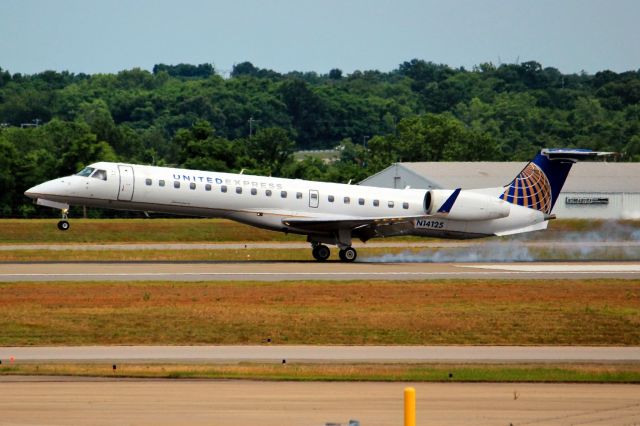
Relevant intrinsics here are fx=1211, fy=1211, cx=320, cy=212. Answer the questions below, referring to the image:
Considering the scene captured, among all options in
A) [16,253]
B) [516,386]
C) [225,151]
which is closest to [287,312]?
[516,386]

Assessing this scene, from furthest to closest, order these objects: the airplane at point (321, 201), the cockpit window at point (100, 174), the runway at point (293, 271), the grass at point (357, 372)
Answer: the airplane at point (321, 201) < the cockpit window at point (100, 174) < the runway at point (293, 271) < the grass at point (357, 372)

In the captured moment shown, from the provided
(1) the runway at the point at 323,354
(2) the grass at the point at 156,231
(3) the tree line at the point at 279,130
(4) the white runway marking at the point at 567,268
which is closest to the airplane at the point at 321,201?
(4) the white runway marking at the point at 567,268

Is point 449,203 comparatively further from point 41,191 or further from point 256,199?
point 41,191

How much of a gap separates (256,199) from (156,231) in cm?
1865

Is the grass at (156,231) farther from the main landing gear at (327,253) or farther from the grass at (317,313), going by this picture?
the grass at (317,313)

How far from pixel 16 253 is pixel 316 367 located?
29053 mm

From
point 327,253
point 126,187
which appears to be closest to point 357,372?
point 126,187

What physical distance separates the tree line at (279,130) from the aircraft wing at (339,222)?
115ft

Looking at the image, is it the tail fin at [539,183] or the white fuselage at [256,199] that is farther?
the tail fin at [539,183]

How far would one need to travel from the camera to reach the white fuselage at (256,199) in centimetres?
4409

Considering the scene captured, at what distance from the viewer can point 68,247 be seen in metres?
54.8

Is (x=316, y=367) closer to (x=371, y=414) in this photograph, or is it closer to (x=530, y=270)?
(x=371, y=414)

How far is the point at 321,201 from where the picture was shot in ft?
153

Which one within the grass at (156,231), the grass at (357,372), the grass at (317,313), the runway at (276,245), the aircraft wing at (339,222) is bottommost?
the grass at (357,372)
